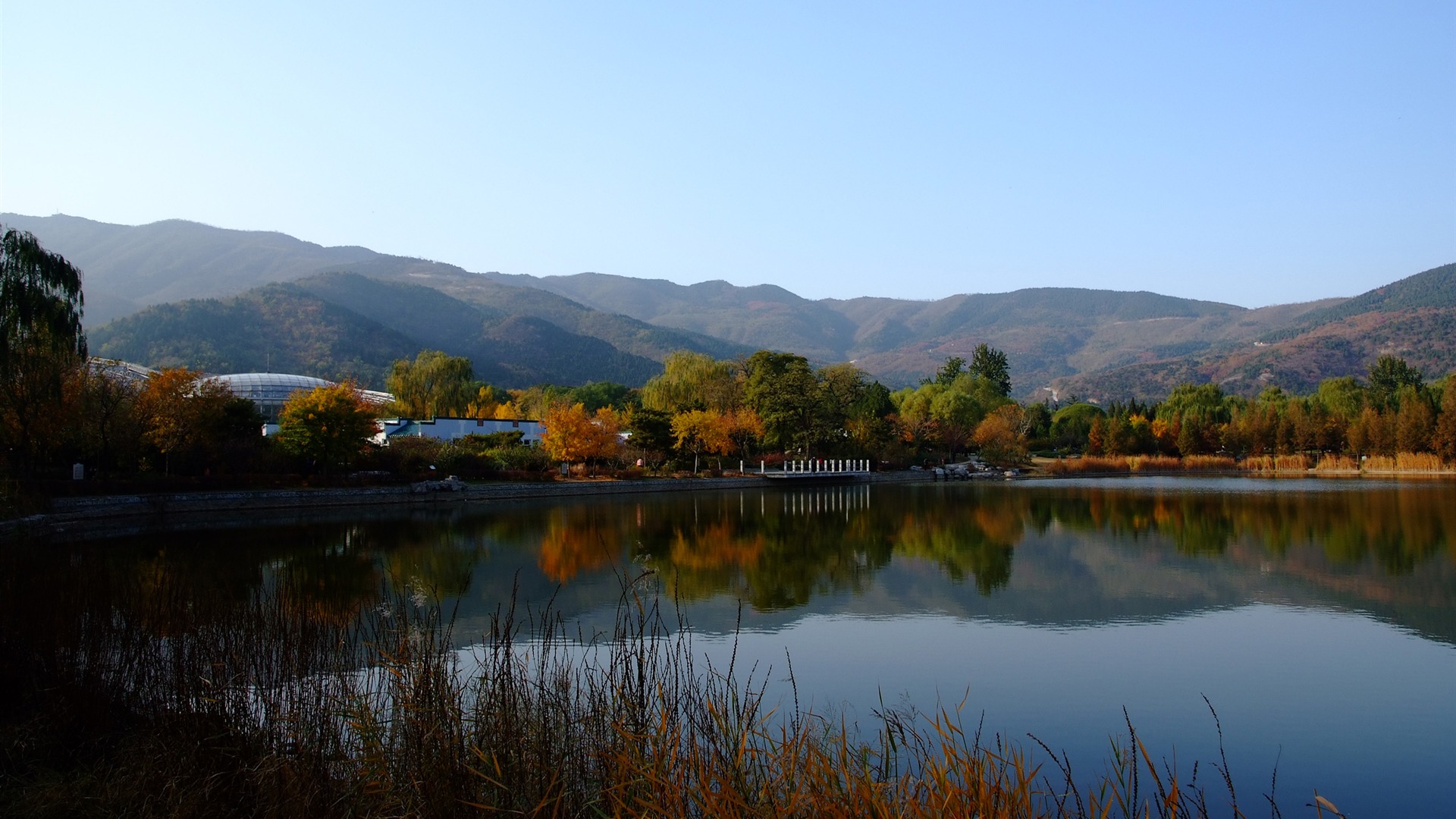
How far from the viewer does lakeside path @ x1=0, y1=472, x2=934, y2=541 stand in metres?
23.6

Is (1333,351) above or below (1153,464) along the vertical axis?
above

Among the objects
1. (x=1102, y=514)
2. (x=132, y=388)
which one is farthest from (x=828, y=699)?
(x=132, y=388)

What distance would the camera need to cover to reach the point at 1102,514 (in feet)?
99.8

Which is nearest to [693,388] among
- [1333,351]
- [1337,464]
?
[1337,464]

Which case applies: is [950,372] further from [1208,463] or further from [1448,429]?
[1448,429]

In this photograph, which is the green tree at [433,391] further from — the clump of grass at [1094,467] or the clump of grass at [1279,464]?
the clump of grass at [1279,464]

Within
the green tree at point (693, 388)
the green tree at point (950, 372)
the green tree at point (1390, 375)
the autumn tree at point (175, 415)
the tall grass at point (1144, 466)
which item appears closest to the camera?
the autumn tree at point (175, 415)

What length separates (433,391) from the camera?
6003cm

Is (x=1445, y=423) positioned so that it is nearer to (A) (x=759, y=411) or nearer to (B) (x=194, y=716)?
(A) (x=759, y=411)

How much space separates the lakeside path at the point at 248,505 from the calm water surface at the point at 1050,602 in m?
2.21

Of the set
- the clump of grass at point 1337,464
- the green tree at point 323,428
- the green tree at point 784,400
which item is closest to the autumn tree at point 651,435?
the green tree at point 784,400

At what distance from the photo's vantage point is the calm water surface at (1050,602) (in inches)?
329

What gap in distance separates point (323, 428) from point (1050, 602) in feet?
92.9

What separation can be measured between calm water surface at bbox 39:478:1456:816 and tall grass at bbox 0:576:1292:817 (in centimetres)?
152
